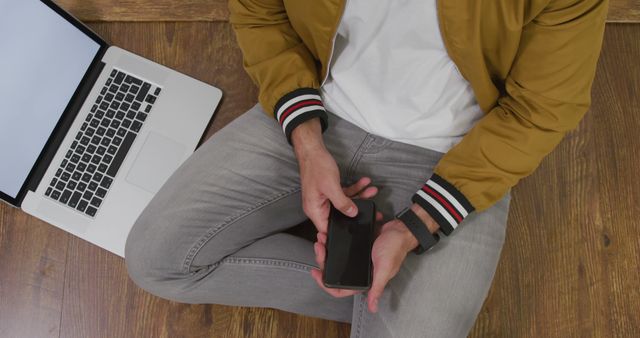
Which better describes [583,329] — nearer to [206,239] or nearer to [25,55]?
[206,239]

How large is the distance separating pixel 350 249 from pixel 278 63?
0.32 metres

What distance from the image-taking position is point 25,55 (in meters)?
0.97

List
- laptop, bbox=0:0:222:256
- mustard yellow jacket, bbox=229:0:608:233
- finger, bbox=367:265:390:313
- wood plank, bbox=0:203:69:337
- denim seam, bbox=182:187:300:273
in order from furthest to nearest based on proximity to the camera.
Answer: wood plank, bbox=0:203:69:337
laptop, bbox=0:0:222:256
denim seam, bbox=182:187:300:273
finger, bbox=367:265:390:313
mustard yellow jacket, bbox=229:0:608:233

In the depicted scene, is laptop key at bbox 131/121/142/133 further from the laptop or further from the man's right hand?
the man's right hand

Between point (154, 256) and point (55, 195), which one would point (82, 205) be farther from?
point (154, 256)

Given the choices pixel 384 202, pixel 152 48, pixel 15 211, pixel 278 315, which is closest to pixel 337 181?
pixel 384 202

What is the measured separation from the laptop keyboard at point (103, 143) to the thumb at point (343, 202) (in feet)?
1.67

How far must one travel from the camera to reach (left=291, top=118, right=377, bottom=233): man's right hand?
80 centimetres

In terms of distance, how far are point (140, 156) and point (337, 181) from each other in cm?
48

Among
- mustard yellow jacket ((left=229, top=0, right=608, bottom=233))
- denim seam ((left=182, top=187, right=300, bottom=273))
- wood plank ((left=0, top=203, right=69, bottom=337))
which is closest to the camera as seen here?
mustard yellow jacket ((left=229, top=0, right=608, bottom=233))

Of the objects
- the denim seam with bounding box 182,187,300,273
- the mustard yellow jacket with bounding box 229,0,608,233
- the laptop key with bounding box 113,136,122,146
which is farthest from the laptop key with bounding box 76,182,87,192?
the mustard yellow jacket with bounding box 229,0,608,233

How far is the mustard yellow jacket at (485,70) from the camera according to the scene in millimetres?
662

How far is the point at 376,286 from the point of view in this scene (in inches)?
30.2

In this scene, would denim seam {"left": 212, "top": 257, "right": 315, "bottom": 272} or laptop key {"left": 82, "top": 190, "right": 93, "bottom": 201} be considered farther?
laptop key {"left": 82, "top": 190, "right": 93, "bottom": 201}
